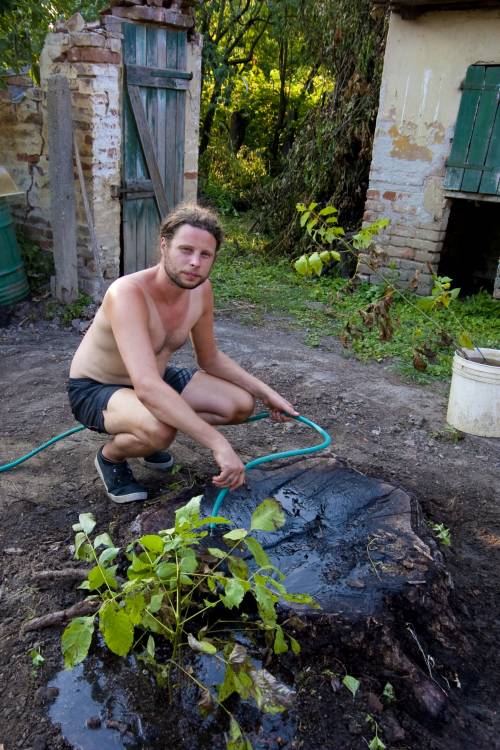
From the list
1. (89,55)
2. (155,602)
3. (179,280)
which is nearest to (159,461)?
(179,280)

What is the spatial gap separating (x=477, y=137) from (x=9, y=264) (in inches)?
172

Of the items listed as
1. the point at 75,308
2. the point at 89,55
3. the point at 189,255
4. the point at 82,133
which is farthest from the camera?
the point at 75,308

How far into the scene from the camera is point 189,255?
8.50 ft

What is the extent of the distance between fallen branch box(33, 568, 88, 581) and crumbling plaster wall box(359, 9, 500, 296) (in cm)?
458

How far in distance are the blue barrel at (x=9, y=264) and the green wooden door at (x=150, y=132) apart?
3.17ft

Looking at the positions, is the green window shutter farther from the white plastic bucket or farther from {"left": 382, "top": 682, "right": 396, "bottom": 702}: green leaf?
{"left": 382, "top": 682, "right": 396, "bottom": 702}: green leaf

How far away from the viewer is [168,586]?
2.06m

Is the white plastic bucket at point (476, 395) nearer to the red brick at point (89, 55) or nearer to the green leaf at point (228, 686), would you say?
the green leaf at point (228, 686)

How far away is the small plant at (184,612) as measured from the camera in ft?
5.59

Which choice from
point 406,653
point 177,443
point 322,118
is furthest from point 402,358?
point 322,118

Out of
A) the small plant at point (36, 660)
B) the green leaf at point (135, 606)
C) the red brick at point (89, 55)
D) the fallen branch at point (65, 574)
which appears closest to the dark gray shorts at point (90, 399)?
the fallen branch at point (65, 574)

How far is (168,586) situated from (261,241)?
7.26 m

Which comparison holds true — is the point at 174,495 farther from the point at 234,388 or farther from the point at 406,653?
the point at 406,653

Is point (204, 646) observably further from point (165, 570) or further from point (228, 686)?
point (165, 570)
